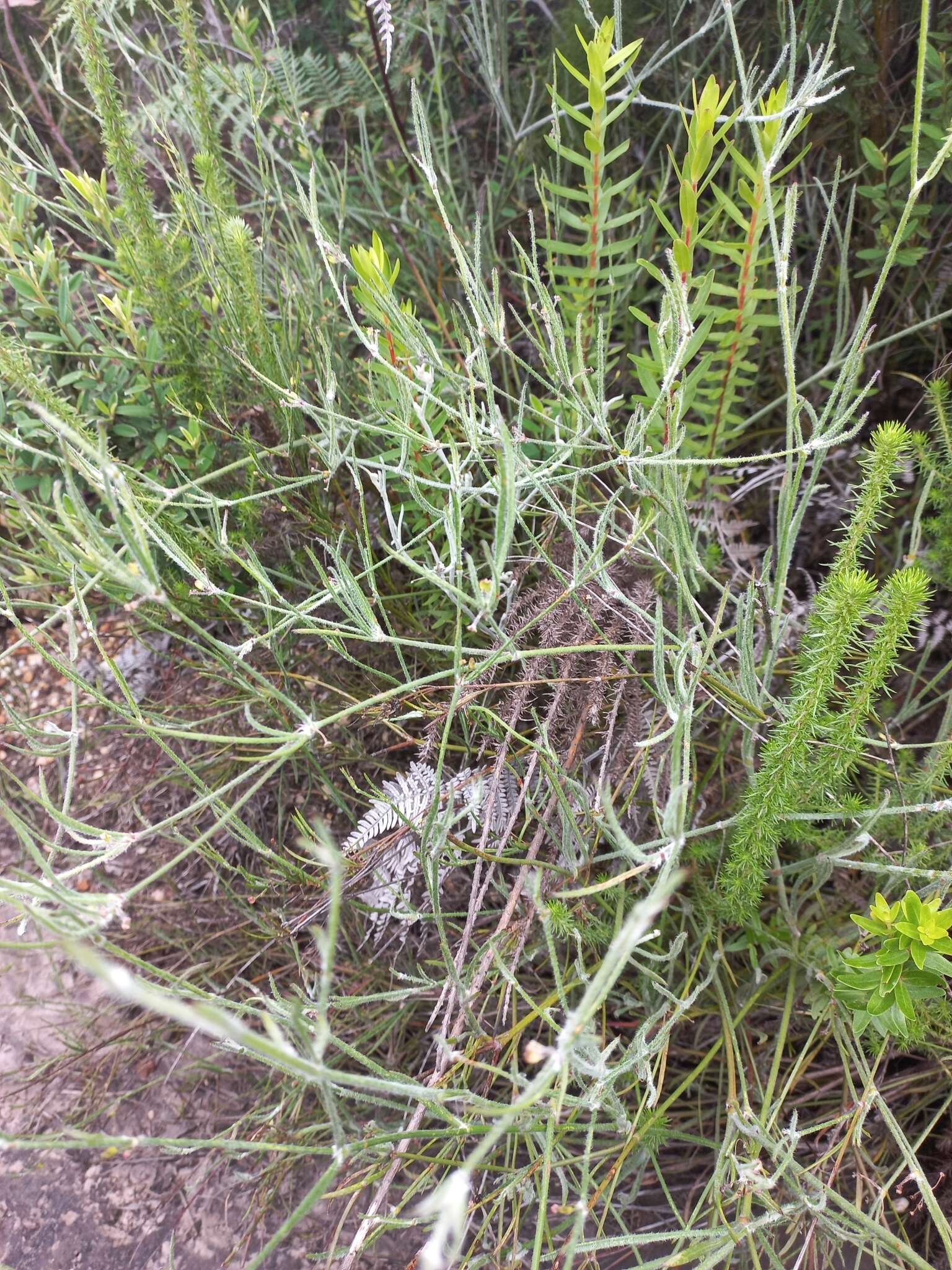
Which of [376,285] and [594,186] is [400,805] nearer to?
[376,285]

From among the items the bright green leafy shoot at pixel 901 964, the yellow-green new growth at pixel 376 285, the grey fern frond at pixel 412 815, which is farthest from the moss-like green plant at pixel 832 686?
the yellow-green new growth at pixel 376 285

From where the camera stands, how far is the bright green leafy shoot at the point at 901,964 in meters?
0.77

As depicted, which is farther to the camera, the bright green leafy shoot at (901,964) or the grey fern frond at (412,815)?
the grey fern frond at (412,815)

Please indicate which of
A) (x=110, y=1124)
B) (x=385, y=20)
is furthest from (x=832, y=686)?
(x=110, y=1124)

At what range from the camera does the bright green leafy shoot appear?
0.77 meters

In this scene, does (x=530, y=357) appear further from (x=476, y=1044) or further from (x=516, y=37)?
(x=476, y=1044)

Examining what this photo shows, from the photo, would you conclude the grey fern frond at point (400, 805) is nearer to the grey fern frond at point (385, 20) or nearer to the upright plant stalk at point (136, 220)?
the upright plant stalk at point (136, 220)

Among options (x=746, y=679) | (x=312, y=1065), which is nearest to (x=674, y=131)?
(x=746, y=679)

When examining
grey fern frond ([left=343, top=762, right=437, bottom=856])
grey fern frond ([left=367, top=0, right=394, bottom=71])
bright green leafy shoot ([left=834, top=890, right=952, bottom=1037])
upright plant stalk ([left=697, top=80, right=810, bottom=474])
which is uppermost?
grey fern frond ([left=367, top=0, right=394, bottom=71])

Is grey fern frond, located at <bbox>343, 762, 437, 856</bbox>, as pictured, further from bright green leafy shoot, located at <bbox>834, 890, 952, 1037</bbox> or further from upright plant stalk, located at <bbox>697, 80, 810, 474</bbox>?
upright plant stalk, located at <bbox>697, 80, 810, 474</bbox>

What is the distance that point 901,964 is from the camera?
31.1 inches

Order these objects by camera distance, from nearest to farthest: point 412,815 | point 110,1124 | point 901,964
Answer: point 901,964 → point 412,815 → point 110,1124

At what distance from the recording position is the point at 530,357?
145cm

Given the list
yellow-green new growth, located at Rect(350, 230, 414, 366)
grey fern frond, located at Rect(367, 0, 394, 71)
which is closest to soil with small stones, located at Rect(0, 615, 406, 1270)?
yellow-green new growth, located at Rect(350, 230, 414, 366)
